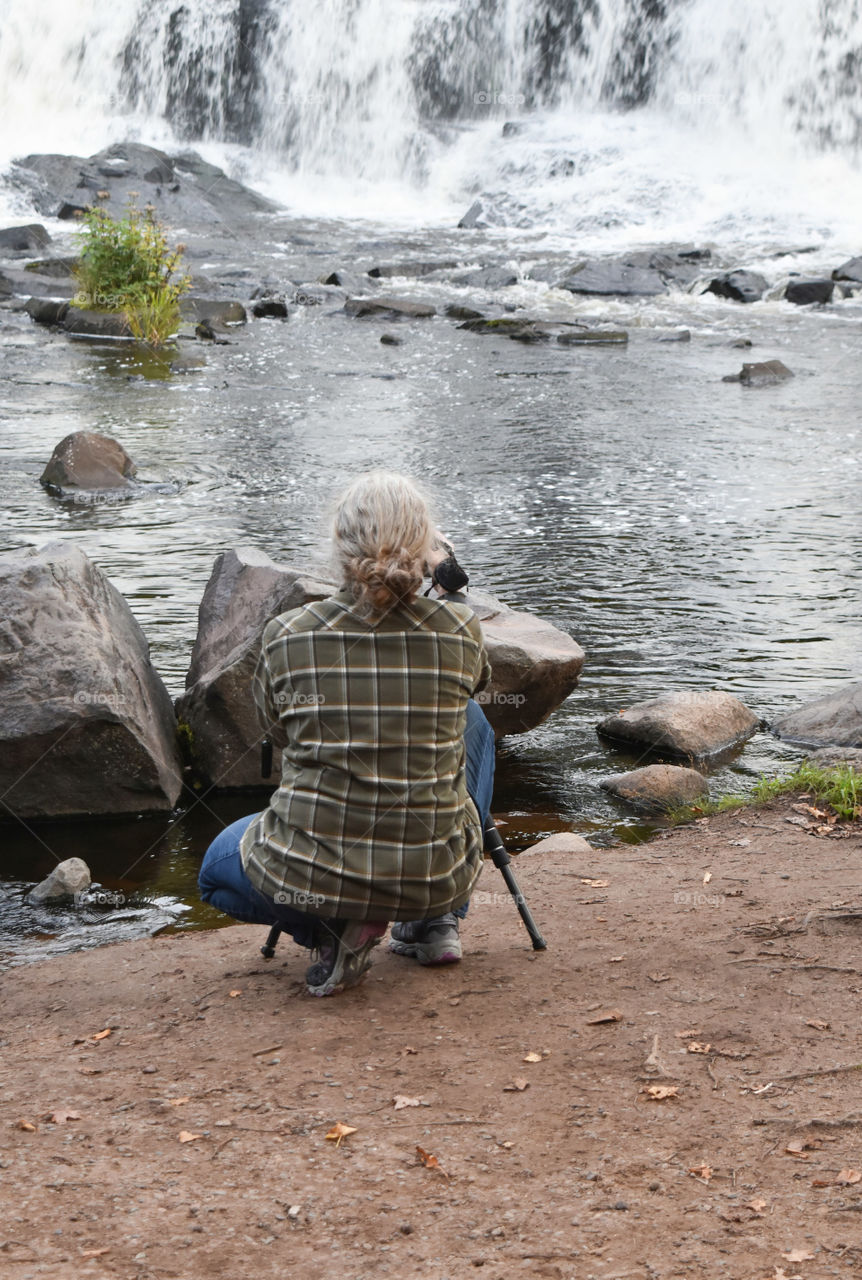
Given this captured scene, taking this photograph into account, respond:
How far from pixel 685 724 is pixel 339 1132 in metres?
3.95

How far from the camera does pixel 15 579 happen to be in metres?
6.14

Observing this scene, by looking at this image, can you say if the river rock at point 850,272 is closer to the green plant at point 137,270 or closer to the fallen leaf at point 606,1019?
the green plant at point 137,270

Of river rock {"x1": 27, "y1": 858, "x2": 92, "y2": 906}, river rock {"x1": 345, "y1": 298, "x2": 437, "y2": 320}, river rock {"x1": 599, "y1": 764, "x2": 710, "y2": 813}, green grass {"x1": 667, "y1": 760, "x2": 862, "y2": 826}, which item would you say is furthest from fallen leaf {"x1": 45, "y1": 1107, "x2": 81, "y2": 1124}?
river rock {"x1": 345, "y1": 298, "x2": 437, "y2": 320}

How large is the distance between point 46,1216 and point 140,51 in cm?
3709

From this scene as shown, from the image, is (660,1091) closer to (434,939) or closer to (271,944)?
(434,939)

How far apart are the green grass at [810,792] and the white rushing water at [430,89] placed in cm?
2686

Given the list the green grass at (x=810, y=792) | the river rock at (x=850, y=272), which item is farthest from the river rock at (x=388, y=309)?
the green grass at (x=810, y=792)

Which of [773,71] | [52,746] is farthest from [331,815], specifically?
[773,71]

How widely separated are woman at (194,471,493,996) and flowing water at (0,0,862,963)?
1.45 meters

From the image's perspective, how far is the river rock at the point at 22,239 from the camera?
24.5 metres

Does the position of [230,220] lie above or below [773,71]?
below

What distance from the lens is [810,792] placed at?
6.03 metres

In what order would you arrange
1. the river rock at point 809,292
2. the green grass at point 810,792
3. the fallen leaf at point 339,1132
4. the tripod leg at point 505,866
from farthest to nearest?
the river rock at point 809,292 → the green grass at point 810,792 → the tripod leg at point 505,866 → the fallen leaf at point 339,1132

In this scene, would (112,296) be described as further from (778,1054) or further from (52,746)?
(778,1054)
